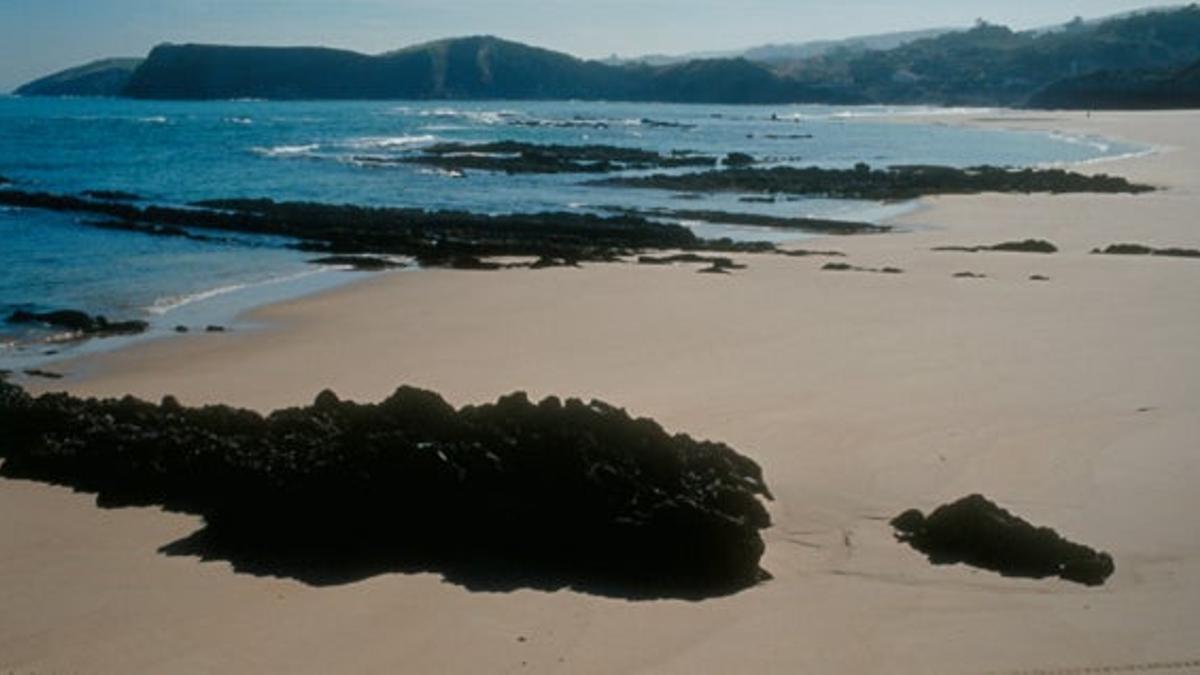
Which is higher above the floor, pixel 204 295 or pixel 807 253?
pixel 807 253

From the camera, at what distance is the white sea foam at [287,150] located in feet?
211

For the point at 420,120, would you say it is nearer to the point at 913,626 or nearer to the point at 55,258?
the point at 55,258

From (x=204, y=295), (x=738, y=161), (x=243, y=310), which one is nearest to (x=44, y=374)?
(x=243, y=310)

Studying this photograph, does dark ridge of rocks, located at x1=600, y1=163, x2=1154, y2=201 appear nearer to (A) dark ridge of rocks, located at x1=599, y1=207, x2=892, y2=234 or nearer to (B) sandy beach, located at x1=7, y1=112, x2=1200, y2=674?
(A) dark ridge of rocks, located at x1=599, y1=207, x2=892, y2=234

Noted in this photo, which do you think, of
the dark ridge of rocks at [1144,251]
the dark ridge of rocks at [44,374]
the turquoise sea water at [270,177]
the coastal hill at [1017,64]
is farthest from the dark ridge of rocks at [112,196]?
the coastal hill at [1017,64]

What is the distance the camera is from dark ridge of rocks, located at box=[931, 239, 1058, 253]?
24.3 meters

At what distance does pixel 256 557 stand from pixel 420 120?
4574 inches

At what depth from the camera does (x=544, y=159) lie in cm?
5691

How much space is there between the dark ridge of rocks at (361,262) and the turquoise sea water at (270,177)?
58cm

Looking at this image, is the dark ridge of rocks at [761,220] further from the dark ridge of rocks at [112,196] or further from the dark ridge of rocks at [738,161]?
the dark ridge of rocks at [738,161]

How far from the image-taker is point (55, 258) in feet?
86.0

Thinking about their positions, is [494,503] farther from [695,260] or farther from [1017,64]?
[1017,64]

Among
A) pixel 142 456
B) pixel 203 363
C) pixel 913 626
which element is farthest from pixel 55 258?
pixel 913 626

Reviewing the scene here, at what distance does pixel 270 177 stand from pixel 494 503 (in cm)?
4536
